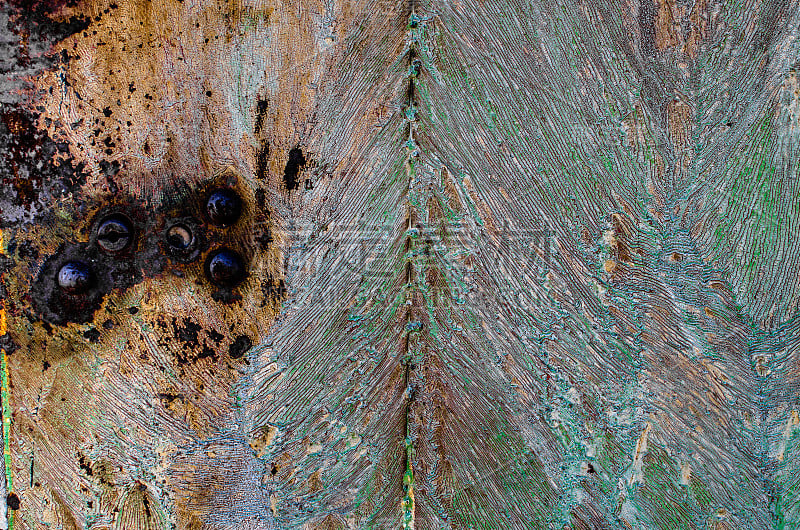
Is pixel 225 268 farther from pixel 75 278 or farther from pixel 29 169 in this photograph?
pixel 29 169

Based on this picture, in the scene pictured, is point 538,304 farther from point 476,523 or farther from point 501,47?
point 501,47

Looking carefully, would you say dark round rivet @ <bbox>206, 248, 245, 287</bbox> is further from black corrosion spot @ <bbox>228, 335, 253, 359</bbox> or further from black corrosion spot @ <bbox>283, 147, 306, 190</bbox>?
black corrosion spot @ <bbox>283, 147, 306, 190</bbox>

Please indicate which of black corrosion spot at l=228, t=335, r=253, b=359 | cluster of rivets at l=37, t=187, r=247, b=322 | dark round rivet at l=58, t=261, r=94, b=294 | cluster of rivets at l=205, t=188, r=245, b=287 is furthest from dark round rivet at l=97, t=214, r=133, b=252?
black corrosion spot at l=228, t=335, r=253, b=359

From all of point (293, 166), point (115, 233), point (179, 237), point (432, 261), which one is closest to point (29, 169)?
point (115, 233)

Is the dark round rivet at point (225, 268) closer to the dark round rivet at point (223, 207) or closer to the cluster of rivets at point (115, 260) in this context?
the cluster of rivets at point (115, 260)

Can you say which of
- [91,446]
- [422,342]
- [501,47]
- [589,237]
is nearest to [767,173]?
[589,237]

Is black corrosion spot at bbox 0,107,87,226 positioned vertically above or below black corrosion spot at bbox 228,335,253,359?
above

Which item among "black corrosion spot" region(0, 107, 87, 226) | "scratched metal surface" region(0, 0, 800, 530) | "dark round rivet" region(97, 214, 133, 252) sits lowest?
"scratched metal surface" region(0, 0, 800, 530)
